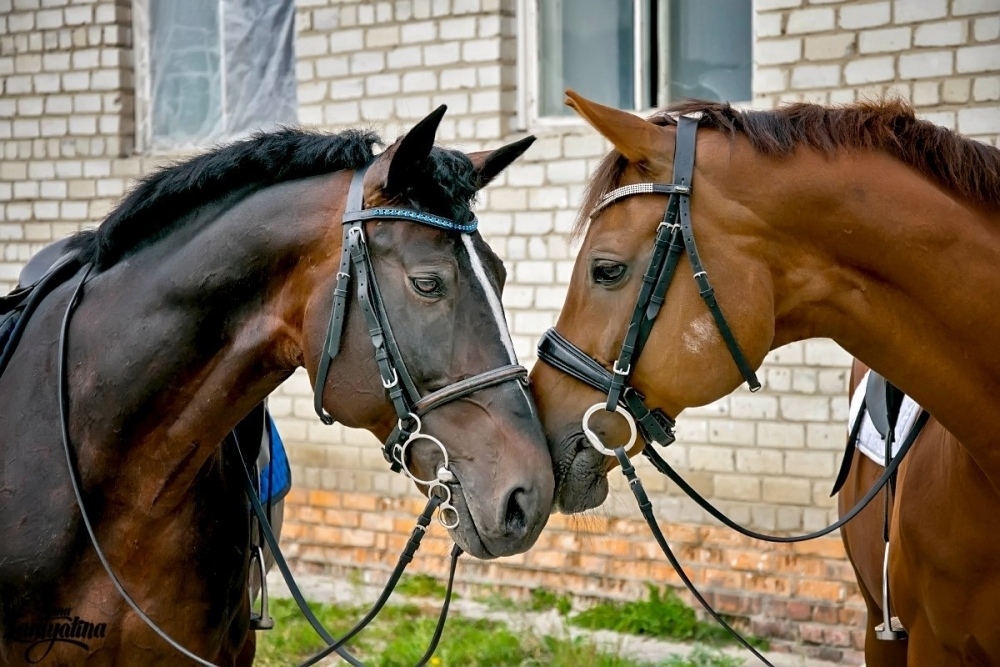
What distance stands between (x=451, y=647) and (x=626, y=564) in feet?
3.28

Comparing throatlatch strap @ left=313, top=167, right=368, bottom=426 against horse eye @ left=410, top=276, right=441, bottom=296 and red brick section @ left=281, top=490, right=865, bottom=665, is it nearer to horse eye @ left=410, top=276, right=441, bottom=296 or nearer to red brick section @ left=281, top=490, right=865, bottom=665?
horse eye @ left=410, top=276, right=441, bottom=296

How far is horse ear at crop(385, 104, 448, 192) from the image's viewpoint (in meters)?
2.54

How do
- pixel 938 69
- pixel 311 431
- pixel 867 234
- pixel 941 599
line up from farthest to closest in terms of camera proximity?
pixel 311 431 → pixel 938 69 → pixel 941 599 → pixel 867 234

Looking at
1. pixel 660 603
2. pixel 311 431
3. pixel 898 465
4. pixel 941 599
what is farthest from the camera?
pixel 311 431

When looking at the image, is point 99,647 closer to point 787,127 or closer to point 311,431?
point 787,127

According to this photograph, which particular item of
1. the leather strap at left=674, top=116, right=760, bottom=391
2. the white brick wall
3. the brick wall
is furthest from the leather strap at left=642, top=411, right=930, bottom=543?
the brick wall

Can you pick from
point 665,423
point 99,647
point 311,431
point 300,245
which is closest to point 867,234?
point 665,423

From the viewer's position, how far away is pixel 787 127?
2686 millimetres

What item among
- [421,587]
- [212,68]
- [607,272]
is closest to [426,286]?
[607,272]

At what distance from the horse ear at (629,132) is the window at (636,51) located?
3.05 metres

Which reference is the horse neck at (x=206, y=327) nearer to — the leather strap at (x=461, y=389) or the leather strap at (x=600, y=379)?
the leather strap at (x=461, y=389)

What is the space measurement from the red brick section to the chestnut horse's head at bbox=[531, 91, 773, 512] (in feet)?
7.06

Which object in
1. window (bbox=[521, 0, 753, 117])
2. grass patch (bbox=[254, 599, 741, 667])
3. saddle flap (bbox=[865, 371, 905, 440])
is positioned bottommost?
grass patch (bbox=[254, 599, 741, 667])

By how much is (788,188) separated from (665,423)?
62cm
